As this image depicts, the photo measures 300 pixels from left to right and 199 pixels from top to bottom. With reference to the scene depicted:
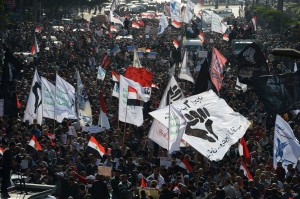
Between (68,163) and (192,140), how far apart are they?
7.37 ft

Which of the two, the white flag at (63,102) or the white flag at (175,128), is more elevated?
the white flag at (175,128)

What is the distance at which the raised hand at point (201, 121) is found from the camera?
840 inches

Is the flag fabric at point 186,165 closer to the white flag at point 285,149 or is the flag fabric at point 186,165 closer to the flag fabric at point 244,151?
the flag fabric at point 244,151

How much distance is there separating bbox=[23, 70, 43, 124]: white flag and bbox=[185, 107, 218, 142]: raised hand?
18.9 ft

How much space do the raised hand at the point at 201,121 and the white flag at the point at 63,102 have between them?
17.7 ft

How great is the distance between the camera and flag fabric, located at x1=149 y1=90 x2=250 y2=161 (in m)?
21.1

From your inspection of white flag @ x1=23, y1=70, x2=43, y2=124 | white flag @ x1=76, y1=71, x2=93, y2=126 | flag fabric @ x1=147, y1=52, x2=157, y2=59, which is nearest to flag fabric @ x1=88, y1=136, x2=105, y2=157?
white flag @ x1=23, y1=70, x2=43, y2=124

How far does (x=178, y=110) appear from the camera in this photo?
22.0 metres

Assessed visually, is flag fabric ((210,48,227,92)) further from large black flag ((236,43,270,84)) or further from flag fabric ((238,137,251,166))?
flag fabric ((238,137,251,166))

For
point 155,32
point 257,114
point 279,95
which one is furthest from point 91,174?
point 155,32

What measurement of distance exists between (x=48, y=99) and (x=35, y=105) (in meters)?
0.38

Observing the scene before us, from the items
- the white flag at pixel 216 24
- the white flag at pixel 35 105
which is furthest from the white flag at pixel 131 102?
the white flag at pixel 216 24

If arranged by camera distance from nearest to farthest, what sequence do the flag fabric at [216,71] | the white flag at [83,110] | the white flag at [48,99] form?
the white flag at [48,99]
the white flag at [83,110]
the flag fabric at [216,71]

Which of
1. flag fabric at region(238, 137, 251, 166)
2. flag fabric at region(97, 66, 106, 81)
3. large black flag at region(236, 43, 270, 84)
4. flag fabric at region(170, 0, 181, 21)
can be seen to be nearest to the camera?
flag fabric at region(238, 137, 251, 166)
